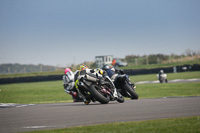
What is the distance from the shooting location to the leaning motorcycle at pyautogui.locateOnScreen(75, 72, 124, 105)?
Result: 1102cm

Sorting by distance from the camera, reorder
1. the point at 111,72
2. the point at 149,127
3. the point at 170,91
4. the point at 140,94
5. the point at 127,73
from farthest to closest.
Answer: the point at 127,73 → the point at 140,94 → the point at 170,91 → the point at 111,72 → the point at 149,127

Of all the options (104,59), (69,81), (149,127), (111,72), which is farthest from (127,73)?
(149,127)

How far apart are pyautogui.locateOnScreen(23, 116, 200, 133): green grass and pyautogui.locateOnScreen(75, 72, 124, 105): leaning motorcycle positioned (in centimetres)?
428

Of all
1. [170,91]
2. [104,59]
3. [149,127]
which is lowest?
[170,91]

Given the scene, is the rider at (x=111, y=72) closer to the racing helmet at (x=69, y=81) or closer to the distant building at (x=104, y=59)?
the racing helmet at (x=69, y=81)

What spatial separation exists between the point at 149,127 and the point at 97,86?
17.0 feet

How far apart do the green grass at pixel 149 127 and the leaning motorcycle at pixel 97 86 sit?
14.0 ft

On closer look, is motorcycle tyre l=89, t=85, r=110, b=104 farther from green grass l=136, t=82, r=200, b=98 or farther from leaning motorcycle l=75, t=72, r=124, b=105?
green grass l=136, t=82, r=200, b=98

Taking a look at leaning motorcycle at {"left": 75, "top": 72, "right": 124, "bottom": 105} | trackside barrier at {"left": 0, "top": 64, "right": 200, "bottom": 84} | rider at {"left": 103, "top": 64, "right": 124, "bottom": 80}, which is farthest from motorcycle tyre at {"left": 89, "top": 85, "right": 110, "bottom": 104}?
trackside barrier at {"left": 0, "top": 64, "right": 200, "bottom": 84}

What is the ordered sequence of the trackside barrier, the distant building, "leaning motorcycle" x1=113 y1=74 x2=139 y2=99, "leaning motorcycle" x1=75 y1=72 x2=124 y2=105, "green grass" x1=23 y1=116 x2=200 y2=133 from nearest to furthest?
"green grass" x1=23 y1=116 x2=200 y2=133 < "leaning motorcycle" x1=75 y1=72 x2=124 y2=105 < "leaning motorcycle" x1=113 y1=74 x2=139 y2=99 < the trackside barrier < the distant building

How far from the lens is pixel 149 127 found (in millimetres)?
6113

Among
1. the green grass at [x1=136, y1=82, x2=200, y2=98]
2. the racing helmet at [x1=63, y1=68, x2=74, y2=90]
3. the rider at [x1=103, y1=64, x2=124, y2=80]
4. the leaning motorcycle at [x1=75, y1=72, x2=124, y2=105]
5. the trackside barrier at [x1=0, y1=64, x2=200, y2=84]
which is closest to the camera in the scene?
the leaning motorcycle at [x1=75, y1=72, x2=124, y2=105]

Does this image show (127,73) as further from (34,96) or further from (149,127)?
(149,127)

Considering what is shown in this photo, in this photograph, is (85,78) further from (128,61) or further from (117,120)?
(128,61)
